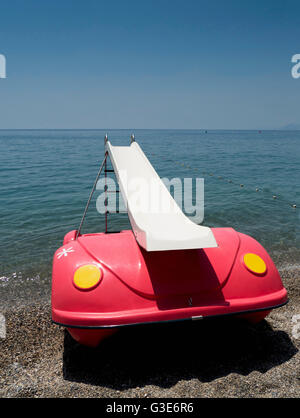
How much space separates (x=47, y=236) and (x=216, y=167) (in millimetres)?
17787

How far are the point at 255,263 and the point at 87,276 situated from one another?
2.09 meters

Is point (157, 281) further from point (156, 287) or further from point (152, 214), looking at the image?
point (152, 214)

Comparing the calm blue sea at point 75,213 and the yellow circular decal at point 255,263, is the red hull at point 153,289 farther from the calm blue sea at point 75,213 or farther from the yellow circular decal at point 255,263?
the calm blue sea at point 75,213

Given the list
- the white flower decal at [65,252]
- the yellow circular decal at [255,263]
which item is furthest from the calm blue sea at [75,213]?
the yellow circular decal at [255,263]

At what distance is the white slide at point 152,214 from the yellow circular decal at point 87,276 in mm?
618

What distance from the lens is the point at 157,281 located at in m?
3.42

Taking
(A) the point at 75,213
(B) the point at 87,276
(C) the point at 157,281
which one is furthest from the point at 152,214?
(A) the point at 75,213

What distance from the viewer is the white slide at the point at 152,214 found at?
3.17 metres

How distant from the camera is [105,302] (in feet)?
10.7

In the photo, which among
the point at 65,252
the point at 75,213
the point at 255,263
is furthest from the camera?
the point at 75,213

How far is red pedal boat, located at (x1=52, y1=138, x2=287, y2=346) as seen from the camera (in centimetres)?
322

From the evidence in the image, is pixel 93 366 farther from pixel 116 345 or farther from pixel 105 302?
pixel 105 302
